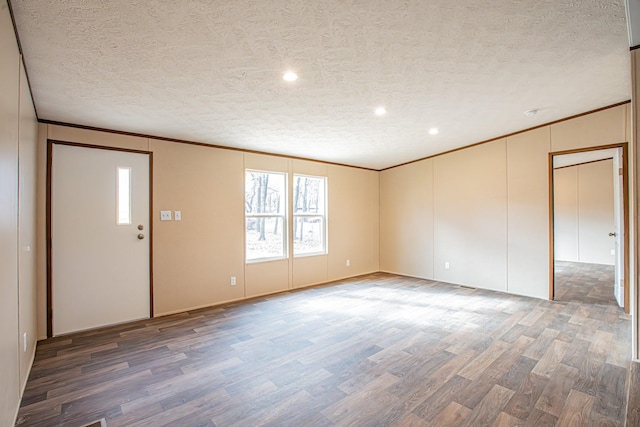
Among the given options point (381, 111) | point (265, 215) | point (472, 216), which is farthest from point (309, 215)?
point (472, 216)

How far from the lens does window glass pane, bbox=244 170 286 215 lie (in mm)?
4762

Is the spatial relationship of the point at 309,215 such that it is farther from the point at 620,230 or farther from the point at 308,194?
the point at 620,230

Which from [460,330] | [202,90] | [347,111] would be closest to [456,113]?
[347,111]

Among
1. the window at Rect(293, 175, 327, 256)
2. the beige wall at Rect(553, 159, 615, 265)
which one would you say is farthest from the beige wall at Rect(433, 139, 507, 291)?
the beige wall at Rect(553, 159, 615, 265)

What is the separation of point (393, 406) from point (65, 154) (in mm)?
4009

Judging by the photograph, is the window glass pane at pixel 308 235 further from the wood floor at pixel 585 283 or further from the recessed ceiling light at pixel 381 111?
the wood floor at pixel 585 283

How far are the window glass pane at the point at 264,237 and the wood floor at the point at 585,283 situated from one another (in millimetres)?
4360

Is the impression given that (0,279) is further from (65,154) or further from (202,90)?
(65,154)

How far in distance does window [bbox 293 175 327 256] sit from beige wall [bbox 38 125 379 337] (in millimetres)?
178

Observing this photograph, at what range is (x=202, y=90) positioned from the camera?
8.84 feet

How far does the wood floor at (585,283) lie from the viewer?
174 inches

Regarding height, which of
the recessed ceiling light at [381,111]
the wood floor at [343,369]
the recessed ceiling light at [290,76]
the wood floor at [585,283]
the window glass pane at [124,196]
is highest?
the recessed ceiling light at [381,111]

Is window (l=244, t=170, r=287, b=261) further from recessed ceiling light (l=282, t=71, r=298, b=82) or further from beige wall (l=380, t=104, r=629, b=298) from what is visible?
beige wall (l=380, t=104, r=629, b=298)

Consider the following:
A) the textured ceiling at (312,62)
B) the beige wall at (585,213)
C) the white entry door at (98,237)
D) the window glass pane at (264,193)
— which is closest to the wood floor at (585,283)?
the beige wall at (585,213)
